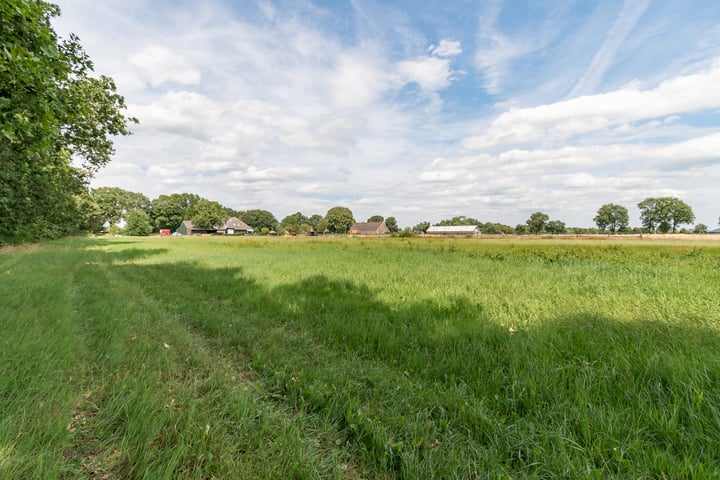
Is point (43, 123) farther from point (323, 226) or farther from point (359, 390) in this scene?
point (323, 226)

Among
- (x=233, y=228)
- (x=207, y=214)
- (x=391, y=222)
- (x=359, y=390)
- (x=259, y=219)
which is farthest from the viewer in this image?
(x=391, y=222)

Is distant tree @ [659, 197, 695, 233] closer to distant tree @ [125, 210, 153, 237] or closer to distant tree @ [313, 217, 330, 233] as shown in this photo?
distant tree @ [313, 217, 330, 233]

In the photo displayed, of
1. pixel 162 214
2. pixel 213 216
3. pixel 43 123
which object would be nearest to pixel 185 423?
pixel 43 123

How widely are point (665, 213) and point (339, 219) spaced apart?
4606 inches

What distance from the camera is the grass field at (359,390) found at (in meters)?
2.21

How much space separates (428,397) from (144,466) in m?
2.68

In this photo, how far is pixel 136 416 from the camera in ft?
8.22

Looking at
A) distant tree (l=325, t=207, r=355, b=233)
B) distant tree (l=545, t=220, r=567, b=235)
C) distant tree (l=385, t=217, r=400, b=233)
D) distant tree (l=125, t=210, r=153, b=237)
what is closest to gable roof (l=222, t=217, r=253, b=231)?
distant tree (l=125, t=210, r=153, b=237)

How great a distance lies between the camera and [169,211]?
108375 mm

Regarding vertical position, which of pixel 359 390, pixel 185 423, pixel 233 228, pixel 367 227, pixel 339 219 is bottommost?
pixel 359 390

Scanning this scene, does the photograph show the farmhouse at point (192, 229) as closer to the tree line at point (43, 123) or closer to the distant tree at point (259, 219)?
the distant tree at point (259, 219)

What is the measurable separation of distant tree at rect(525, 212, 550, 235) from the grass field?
136771 mm

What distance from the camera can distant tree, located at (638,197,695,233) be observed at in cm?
9206

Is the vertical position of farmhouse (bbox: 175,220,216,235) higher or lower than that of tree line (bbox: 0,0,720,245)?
lower
